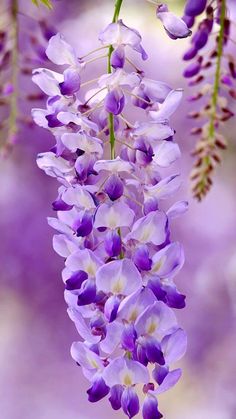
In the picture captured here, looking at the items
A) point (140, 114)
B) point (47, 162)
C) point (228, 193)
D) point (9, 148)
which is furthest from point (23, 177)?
point (47, 162)

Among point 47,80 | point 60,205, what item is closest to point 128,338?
point 60,205

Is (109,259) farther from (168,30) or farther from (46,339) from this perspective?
(46,339)

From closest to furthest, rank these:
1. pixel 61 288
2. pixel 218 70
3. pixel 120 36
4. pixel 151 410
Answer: pixel 120 36 → pixel 151 410 → pixel 218 70 → pixel 61 288

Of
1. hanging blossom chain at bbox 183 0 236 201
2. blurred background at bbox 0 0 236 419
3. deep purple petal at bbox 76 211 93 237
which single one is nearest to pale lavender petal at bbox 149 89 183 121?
deep purple petal at bbox 76 211 93 237

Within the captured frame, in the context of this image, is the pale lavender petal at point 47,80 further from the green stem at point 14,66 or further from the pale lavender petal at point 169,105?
the green stem at point 14,66

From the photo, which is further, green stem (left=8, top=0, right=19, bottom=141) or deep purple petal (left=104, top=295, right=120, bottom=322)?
green stem (left=8, top=0, right=19, bottom=141)

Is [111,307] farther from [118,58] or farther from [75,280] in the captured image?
[118,58]

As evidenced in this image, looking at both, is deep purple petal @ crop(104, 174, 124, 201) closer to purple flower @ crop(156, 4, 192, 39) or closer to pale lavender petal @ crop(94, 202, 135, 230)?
pale lavender petal @ crop(94, 202, 135, 230)
